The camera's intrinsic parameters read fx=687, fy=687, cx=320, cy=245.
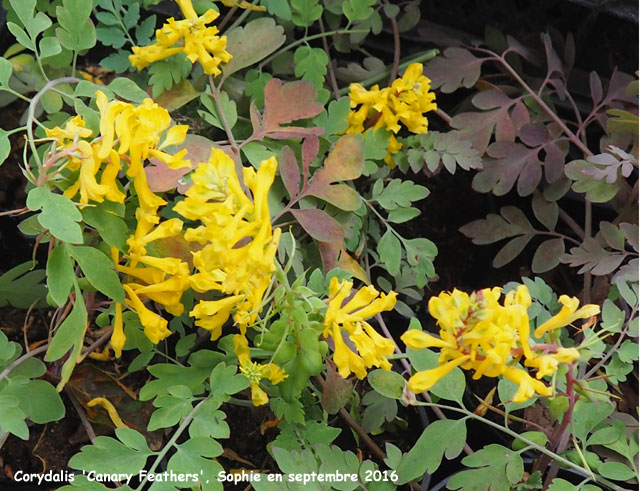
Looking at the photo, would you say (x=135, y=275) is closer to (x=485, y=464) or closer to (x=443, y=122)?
(x=485, y=464)

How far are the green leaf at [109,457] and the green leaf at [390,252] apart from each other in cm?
46

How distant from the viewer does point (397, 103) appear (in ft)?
3.65

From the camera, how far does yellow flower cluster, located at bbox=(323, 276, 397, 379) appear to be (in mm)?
749

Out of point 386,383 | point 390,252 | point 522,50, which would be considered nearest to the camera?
point 386,383

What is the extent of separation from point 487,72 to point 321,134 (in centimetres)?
67

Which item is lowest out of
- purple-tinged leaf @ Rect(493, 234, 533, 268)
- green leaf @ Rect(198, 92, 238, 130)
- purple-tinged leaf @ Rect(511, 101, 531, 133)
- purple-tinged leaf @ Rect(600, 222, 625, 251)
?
purple-tinged leaf @ Rect(493, 234, 533, 268)

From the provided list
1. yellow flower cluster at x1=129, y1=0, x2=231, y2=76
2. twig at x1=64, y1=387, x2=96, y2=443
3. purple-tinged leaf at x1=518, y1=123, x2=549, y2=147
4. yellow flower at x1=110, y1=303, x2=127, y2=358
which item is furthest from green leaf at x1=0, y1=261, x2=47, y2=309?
purple-tinged leaf at x1=518, y1=123, x2=549, y2=147

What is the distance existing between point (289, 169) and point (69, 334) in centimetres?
35

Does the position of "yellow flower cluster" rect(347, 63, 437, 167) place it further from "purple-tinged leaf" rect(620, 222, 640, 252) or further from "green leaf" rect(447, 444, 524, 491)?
"green leaf" rect(447, 444, 524, 491)

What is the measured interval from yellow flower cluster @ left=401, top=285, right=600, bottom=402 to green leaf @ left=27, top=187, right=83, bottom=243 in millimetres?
339

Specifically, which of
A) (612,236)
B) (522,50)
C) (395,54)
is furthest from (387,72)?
(612,236)

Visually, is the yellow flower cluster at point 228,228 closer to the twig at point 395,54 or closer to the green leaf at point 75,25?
the green leaf at point 75,25

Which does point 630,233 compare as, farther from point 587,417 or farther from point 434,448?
point 434,448

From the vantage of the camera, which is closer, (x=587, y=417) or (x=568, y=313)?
(x=568, y=313)
